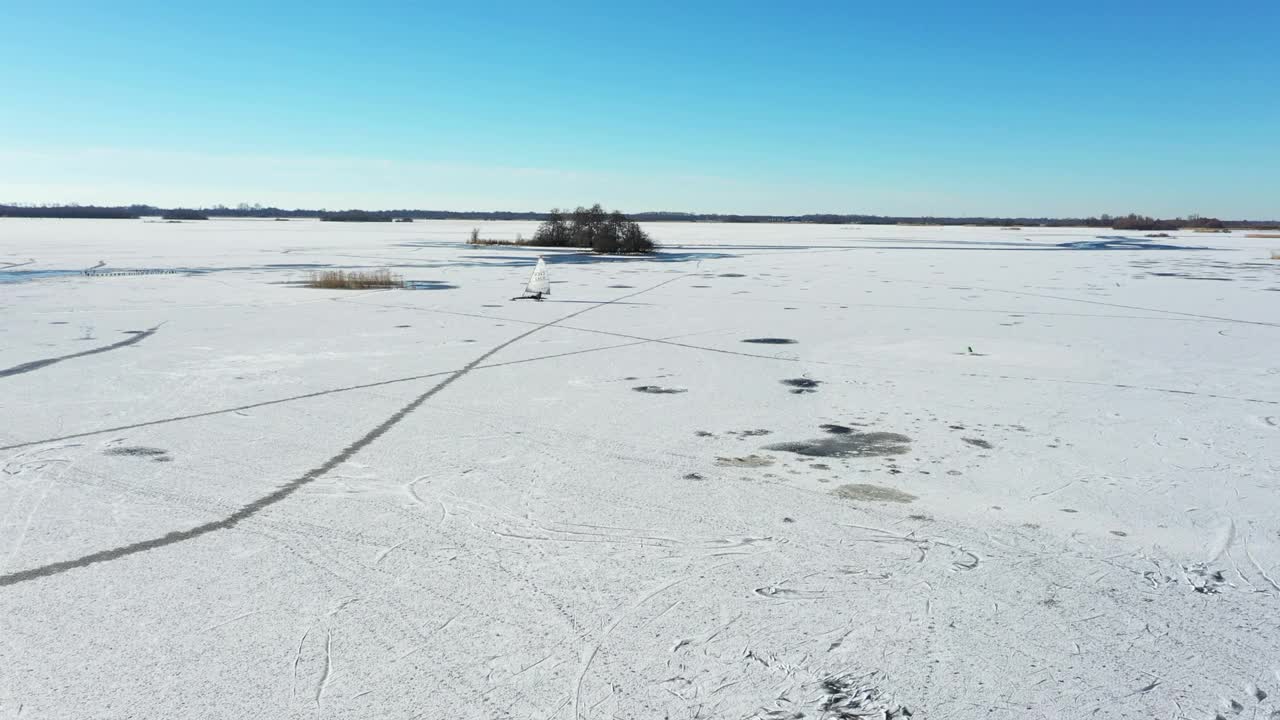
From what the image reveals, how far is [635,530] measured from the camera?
4527 millimetres

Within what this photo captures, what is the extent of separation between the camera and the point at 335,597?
12.1 feet

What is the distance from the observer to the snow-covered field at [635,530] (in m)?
3.09

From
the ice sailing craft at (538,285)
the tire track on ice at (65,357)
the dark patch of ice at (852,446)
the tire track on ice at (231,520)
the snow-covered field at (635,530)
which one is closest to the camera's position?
the snow-covered field at (635,530)

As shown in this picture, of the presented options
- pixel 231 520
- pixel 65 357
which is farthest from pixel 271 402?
pixel 65 357

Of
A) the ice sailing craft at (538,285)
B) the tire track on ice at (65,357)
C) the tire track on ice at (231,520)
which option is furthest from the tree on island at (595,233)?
the tire track on ice at (231,520)

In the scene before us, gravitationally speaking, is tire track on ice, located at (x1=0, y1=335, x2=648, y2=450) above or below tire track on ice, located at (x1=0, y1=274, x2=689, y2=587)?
above

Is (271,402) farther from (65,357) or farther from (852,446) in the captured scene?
(852,446)

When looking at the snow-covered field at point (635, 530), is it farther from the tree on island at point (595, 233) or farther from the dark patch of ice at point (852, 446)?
the tree on island at point (595, 233)

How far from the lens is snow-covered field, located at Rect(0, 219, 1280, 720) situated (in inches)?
122

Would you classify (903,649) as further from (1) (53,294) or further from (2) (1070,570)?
(1) (53,294)

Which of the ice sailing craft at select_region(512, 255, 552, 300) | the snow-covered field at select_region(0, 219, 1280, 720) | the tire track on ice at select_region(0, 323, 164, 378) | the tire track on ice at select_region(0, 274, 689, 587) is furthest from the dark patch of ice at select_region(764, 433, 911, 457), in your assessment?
the ice sailing craft at select_region(512, 255, 552, 300)

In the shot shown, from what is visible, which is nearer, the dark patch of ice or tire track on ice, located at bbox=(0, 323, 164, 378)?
the dark patch of ice

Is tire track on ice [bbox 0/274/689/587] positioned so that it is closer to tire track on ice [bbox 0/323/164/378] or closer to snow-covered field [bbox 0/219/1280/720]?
snow-covered field [bbox 0/219/1280/720]

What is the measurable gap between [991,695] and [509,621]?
1.83 metres
